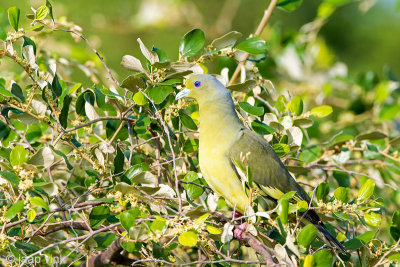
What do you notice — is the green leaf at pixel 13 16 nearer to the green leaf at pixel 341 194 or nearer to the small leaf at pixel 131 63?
the small leaf at pixel 131 63

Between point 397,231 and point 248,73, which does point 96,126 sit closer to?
point 248,73

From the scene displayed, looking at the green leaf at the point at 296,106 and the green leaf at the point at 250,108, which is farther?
the green leaf at the point at 296,106

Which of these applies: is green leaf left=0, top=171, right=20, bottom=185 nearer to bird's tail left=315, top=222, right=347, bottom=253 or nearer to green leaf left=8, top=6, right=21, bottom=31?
green leaf left=8, top=6, right=21, bottom=31

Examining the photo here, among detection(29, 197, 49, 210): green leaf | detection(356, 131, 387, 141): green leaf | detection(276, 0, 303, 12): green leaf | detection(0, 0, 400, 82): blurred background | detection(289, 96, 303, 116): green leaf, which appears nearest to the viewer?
detection(29, 197, 49, 210): green leaf

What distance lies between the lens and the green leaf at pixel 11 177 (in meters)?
2.00

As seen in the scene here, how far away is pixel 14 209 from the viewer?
6.66 ft

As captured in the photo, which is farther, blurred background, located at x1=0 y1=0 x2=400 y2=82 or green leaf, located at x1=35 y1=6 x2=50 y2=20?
blurred background, located at x1=0 y1=0 x2=400 y2=82

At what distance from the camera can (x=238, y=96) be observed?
10.2 feet

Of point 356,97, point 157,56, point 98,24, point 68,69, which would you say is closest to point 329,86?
point 356,97

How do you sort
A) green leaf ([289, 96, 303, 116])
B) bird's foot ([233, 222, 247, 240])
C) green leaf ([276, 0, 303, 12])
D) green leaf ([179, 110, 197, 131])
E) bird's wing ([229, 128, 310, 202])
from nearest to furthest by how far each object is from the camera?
bird's foot ([233, 222, 247, 240]) → green leaf ([179, 110, 197, 131]) → bird's wing ([229, 128, 310, 202]) → green leaf ([289, 96, 303, 116]) → green leaf ([276, 0, 303, 12])

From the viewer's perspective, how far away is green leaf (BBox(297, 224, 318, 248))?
78.3 inches

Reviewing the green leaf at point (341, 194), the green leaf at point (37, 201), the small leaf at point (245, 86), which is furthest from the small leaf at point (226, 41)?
the green leaf at point (37, 201)

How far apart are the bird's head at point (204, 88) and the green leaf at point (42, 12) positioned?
78 cm

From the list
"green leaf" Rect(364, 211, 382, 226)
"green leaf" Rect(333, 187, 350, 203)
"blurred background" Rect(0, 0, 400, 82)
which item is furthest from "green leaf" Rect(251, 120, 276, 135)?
"blurred background" Rect(0, 0, 400, 82)
